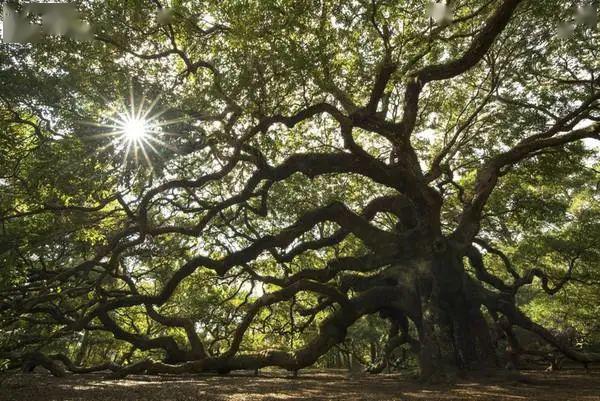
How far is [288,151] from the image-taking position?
1491 centimetres

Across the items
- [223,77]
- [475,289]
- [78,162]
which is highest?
[223,77]

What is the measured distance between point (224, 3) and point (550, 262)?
1868 cm

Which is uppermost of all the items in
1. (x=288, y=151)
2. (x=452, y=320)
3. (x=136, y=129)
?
(x=288, y=151)

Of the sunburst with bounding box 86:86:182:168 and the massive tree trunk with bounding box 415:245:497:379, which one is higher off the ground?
the sunburst with bounding box 86:86:182:168

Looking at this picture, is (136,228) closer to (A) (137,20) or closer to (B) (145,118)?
(B) (145,118)

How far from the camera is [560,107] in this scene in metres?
12.5

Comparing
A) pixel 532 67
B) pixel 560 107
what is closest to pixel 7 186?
pixel 532 67

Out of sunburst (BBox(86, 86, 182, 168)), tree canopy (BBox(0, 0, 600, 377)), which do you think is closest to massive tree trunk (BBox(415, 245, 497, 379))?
tree canopy (BBox(0, 0, 600, 377))

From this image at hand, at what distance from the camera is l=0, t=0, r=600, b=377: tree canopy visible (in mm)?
8727

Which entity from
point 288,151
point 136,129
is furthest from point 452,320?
point 136,129

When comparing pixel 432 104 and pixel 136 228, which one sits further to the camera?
pixel 432 104

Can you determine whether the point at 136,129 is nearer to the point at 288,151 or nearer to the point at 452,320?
the point at 288,151

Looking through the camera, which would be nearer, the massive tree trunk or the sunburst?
the sunburst

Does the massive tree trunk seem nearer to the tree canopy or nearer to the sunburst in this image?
the tree canopy
